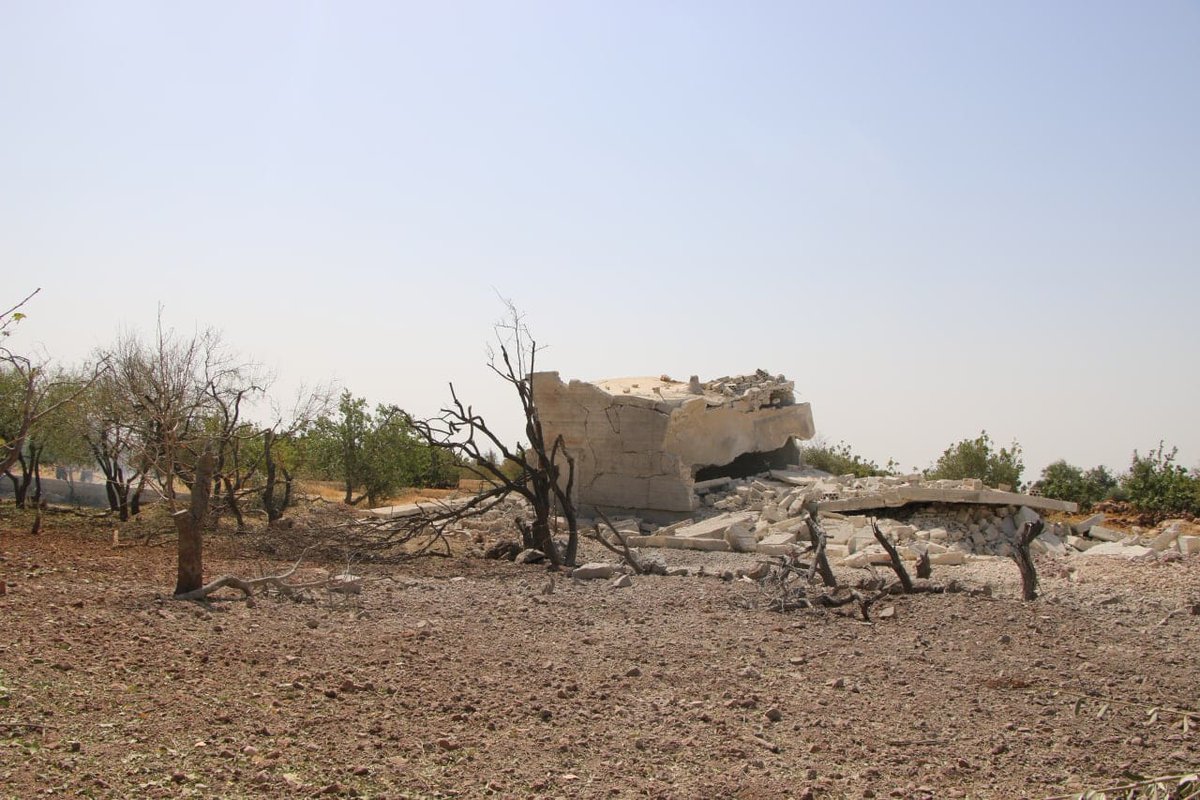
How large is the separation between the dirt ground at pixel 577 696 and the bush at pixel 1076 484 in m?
12.9

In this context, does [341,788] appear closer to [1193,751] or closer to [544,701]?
[544,701]

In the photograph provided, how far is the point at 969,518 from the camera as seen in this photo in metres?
15.1

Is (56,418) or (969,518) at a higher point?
(56,418)

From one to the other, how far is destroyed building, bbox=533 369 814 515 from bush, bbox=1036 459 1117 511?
682cm

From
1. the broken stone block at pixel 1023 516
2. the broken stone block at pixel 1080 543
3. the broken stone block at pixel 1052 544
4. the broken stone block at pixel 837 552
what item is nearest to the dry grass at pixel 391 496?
the broken stone block at pixel 837 552

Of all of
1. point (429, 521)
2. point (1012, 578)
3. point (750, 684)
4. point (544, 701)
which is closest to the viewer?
point (544, 701)

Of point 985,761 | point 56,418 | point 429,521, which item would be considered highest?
point 56,418

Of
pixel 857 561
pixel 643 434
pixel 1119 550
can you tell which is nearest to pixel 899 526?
pixel 857 561

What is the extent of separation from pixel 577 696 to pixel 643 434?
11500 millimetres

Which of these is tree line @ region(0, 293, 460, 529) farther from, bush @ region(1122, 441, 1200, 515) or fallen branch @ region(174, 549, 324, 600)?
bush @ region(1122, 441, 1200, 515)

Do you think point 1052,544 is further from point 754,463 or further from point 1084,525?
point 754,463

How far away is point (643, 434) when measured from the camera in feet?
55.9

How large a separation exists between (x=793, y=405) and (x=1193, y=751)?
15.5 m

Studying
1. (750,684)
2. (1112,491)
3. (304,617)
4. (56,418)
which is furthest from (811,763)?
(1112,491)
